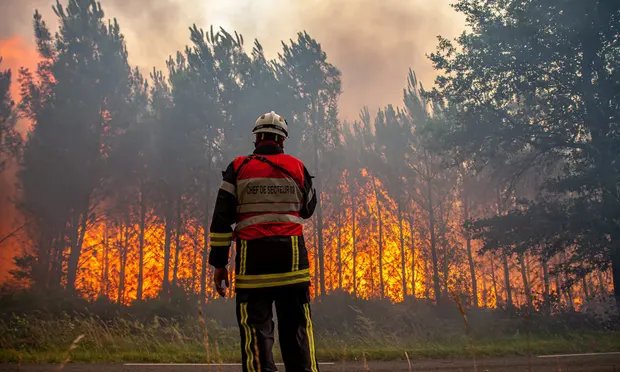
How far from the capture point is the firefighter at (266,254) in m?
2.99

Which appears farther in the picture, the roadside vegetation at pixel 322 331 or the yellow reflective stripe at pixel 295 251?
the roadside vegetation at pixel 322 331

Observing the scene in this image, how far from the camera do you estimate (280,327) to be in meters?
3.10

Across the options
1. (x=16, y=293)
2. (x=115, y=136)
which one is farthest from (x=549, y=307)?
(x=115, y=136)

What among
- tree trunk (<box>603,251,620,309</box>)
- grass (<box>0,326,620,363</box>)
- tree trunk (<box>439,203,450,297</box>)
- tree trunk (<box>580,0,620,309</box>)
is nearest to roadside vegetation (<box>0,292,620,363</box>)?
grass (<box>0,326,620,363</box>)

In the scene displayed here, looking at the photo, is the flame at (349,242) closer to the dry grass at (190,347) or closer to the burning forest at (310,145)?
the burning forest at (310,145)

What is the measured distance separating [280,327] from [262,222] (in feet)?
2.61

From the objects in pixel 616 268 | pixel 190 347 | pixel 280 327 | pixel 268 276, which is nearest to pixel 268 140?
pixel 268 276

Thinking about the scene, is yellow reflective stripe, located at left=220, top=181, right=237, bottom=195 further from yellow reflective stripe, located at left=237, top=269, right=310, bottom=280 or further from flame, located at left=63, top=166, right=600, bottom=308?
flame, located at left=63, top=166, right=600, bottom=308

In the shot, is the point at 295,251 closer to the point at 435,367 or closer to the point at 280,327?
the point at 280,327

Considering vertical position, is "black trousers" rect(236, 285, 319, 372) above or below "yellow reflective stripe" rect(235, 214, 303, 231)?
below

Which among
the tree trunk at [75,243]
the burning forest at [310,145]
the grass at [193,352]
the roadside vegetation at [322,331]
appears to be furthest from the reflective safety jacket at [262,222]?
the tree trunk at [75,243]

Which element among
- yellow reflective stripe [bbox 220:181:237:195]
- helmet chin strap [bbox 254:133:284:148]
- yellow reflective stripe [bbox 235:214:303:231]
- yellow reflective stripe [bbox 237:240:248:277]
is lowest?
yellow reflective stripe [bbox 237:240:248:277]

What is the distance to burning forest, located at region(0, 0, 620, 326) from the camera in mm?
15125

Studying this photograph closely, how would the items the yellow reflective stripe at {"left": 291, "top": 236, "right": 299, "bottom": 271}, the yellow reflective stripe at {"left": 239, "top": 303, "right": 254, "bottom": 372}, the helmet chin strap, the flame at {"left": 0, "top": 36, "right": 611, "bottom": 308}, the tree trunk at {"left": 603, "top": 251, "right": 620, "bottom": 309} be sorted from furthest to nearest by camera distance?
the flame at {"left": 0, "top": 36, "right": 611, "bottom": 308} < the tree trunk at {"left": 603, "top": 251, "right": 620, "bottom": 309} < the helmet chin strap < the yellow reflective stripe at {"left": 291, "top": 236, "right": 299, "bottom": 271} < the yellow reflective stripe at {"left": 239, "top": 303, "right": 254, "bottom": 372}
